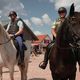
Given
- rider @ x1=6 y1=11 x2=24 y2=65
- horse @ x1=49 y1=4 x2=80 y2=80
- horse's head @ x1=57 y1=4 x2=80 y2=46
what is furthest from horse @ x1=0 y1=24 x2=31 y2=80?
horse's head @ x1=57 y1=4 x2=80 y2=46

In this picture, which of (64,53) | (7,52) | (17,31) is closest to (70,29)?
(64,53)

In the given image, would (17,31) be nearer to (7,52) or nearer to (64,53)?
(7,52)

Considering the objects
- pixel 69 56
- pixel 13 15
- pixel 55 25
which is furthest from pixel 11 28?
pixel 69 56

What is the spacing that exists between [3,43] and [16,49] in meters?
0.89

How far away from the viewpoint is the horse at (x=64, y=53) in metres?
8.83

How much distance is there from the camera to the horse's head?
8.53 metres

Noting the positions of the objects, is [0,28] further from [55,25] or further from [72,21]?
[72,21]

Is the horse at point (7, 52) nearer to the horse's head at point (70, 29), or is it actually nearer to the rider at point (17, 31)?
the rider at point (17, 31)

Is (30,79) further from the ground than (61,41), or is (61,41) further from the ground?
(61,41)

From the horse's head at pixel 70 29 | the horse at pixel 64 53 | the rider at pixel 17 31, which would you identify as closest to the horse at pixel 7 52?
the rider at pixel 17 31

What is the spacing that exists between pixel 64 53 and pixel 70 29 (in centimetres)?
100

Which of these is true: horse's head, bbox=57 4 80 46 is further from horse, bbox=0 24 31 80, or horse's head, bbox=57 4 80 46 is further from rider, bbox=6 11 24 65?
rider, bbox=6 11 24 65

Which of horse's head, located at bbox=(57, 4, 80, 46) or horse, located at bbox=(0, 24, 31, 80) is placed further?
horse, located at bbox=(0, 24, 31, 80)

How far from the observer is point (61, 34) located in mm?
9078
